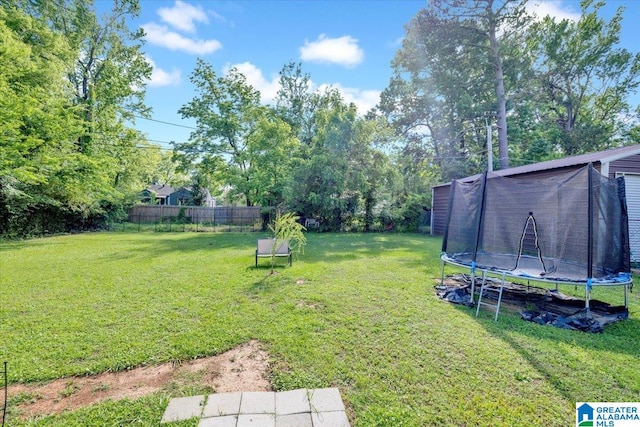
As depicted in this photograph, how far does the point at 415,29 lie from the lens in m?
16.1

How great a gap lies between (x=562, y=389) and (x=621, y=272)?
2921 mm

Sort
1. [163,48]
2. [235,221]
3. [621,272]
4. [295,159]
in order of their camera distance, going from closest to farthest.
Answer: [621,272] < [163,48] < [295,159] < [235,221]

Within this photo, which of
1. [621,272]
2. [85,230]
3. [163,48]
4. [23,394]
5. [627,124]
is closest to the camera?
[23,394]

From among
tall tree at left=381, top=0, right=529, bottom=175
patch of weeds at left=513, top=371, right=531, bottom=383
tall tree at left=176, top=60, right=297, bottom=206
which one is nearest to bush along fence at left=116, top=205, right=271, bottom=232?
tall tree at left=176, top=60, right=297, bottom=206

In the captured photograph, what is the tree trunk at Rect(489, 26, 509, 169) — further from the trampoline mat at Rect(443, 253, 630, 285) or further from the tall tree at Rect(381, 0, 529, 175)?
the trampoline mat at Rect(443, 253, 630, 285)

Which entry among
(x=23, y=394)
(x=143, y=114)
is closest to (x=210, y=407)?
(x=23, y=394)

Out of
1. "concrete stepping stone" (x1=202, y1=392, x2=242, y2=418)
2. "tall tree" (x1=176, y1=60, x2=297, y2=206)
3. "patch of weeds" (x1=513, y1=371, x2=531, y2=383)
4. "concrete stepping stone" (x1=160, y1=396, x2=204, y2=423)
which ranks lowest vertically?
"concrete stepping stone" (x1=160, y1=396, x2=204, y2=423)

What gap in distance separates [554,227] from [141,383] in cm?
529

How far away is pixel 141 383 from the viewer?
229cm

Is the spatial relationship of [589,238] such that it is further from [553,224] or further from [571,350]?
[571,350]

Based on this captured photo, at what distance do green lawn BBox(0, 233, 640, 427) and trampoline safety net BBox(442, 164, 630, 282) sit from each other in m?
0.80

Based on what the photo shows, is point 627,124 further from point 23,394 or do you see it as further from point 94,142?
point 94,142

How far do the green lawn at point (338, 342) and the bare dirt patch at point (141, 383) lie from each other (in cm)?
11

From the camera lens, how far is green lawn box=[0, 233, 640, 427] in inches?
80.5
